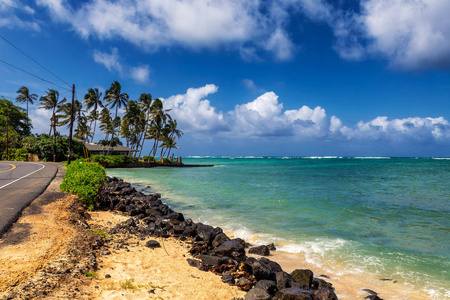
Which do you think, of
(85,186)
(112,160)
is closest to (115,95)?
(112,160)

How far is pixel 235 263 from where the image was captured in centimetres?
680

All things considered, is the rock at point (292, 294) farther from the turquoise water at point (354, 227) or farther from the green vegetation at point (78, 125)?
the green vegetation at point (78, 125)

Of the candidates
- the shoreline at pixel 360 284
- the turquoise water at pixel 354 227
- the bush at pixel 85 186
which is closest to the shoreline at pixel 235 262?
the shoreline at pixel 360 284

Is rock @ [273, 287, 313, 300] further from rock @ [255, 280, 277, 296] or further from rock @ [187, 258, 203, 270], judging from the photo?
rock @ [187, 258, 203, 270]

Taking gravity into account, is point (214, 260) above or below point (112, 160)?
below

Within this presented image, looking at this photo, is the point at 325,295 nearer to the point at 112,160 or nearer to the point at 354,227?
the point at 354,227

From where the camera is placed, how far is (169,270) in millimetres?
6180

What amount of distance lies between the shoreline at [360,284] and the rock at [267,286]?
1.71 meters

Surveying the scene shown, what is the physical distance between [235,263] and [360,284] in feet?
10.4

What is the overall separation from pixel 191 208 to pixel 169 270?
992 cm

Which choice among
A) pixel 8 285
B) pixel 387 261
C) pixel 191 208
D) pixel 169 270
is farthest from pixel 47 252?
pixel 191 208

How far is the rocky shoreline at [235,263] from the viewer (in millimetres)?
5395

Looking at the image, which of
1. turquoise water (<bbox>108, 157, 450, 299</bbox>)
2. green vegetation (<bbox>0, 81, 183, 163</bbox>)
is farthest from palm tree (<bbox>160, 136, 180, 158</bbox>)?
turquoise water (<bbox>108, 157, 450, 299</bbox>)

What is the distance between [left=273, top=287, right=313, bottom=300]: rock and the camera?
498 centimetres
